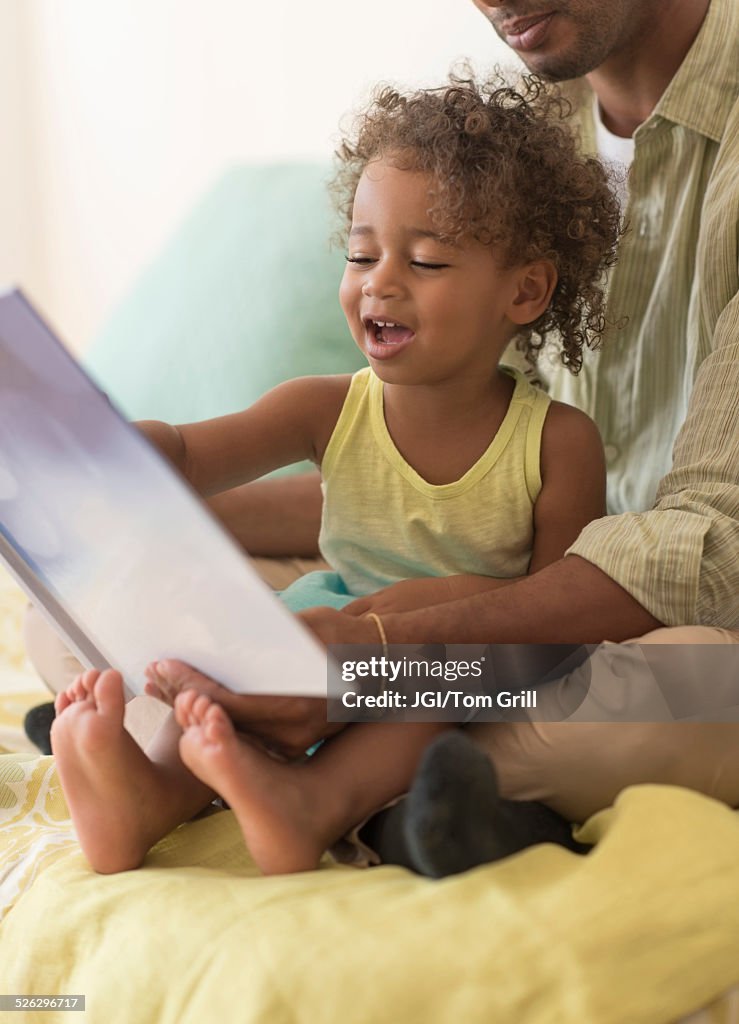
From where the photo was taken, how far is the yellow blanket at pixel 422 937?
2.44ft

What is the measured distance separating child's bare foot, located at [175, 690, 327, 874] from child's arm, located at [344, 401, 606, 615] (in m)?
0.33

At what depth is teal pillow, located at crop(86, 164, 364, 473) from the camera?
1730 millimetres

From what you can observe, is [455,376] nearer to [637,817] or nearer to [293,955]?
[637,817]

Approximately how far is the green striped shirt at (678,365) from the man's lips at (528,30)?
0.48ft

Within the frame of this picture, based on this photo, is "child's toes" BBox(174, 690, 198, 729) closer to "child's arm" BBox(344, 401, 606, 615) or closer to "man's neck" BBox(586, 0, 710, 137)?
"child's arm" BBox(344, 401, 606, 615)

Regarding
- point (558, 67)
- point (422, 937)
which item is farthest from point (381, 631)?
point (558, 67)

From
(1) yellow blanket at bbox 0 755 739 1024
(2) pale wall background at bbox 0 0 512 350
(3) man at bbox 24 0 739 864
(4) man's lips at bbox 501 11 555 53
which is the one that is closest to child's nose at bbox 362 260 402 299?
(3) man at bbox 24 0 739 864

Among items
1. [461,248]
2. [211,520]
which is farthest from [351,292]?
[211,520]

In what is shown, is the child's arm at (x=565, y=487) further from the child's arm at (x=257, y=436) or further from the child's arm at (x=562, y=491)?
the child's arm at (x=257, y=436)

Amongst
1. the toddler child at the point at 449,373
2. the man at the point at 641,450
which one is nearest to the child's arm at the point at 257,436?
the toddler child at the point at 449,373

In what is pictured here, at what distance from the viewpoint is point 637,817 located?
83 centimetres

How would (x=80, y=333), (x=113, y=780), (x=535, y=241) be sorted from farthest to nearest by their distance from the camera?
(x=80, y=333) → (x=535, y=241) → (x=113, y=780)

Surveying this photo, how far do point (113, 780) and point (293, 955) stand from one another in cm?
22

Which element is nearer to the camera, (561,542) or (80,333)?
(561,542)
